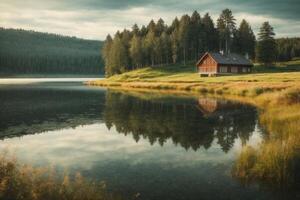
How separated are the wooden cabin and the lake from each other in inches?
2132

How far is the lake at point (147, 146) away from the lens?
500 inches

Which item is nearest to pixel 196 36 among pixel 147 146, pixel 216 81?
pixel 216 81

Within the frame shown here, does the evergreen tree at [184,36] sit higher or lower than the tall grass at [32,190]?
higher

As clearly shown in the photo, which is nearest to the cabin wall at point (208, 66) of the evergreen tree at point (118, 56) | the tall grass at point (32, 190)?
the evergreen tree at point (118, 56)

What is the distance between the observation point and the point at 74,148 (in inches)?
766

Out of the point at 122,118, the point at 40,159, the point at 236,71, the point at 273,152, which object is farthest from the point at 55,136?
the point at 236,71

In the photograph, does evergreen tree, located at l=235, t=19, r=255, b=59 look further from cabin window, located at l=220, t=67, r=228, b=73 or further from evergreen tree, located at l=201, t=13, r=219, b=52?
cabin window, located at l=220, t=67, r=228, b=73

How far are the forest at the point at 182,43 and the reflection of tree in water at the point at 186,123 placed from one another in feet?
242

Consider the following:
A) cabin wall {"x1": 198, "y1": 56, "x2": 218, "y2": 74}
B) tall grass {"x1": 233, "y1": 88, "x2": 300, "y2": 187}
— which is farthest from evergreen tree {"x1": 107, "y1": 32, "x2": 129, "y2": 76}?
tall grass {"x1": 233, "y1": 88, "x2": 300, "y2": 187}

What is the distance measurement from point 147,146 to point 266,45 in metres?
86.7

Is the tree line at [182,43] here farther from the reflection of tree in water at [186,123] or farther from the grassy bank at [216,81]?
the reflection of tree in water at [186,123]

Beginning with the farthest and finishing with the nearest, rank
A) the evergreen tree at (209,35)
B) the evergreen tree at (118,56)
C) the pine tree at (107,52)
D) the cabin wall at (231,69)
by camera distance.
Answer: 1. the pine tree at (107,52)
2. the evergreen tree at (209,35)
3. the evergreen tree at (118,56)
4. the cabin wall at (231,69)

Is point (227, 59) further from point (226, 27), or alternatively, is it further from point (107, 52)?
point (107, 52)

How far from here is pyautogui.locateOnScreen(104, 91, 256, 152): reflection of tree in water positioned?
21.7 meters
